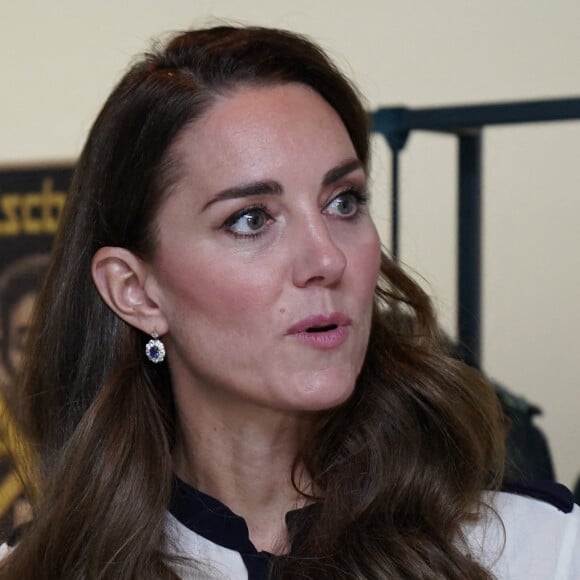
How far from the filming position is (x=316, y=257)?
4.71 feet

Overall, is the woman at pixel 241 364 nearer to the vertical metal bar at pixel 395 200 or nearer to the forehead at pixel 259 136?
the forehead at pixel 259 136

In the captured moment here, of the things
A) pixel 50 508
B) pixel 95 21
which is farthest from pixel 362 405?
pixel 95 21

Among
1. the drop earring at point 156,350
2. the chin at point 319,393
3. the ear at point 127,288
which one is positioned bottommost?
the drop earring at point 156,350

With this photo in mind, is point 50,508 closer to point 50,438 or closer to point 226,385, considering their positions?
point 50,438

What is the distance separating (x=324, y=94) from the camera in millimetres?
1619

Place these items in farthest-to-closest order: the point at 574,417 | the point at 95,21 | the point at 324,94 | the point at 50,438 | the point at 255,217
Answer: the point at 95,21, the point at 574,417, the point at 50,438, the point at 324,94, the point at 255,217

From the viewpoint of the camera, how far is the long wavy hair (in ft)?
5.06

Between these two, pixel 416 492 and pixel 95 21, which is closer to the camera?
pixel 416 492

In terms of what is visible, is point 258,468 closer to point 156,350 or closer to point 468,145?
point 156,350

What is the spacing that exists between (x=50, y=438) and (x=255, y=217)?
1.50 ft

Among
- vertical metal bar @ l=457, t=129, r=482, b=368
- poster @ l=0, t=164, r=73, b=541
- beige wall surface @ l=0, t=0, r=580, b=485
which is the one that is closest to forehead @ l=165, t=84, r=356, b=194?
vertical metal bar @ l=457, t=129, r=482, b=368

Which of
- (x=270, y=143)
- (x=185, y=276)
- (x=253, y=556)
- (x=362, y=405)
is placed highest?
(x=270, y=143)

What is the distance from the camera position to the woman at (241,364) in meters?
1.47

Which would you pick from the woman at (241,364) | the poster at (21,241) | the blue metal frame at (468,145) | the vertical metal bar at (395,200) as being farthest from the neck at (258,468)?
the poster at (21,241)
